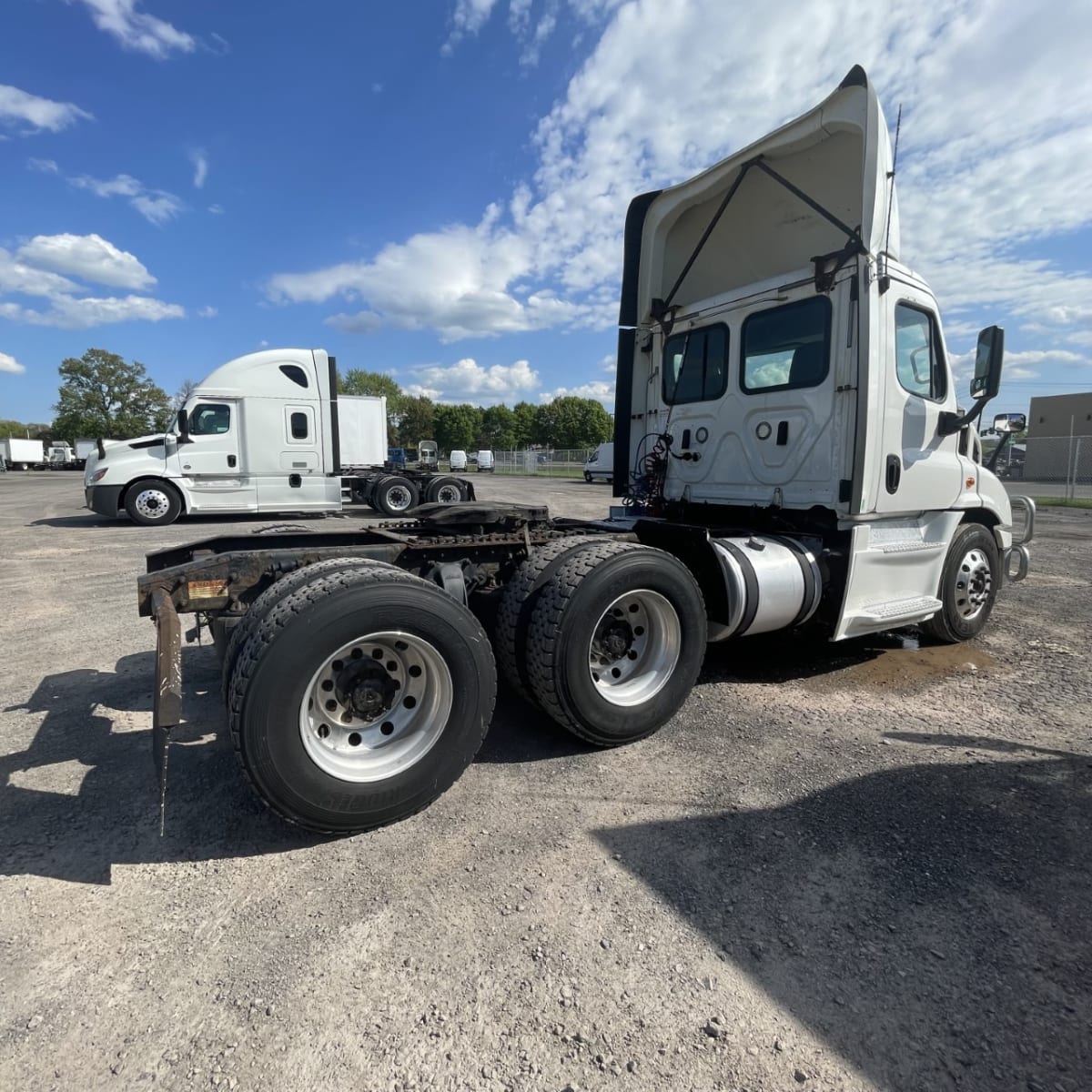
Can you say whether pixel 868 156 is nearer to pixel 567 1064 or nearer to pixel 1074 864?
pixel 1074 864

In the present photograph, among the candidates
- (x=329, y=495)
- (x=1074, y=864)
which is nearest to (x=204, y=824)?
(x=1074, y=864)

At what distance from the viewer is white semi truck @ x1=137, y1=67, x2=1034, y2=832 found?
9.14 feet

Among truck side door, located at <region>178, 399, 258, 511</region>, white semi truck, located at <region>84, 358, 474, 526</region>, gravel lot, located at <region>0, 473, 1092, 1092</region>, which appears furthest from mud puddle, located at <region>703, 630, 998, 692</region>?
truck side door, located at <region>178, 399, 258, 511</region>

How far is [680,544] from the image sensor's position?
4.59m

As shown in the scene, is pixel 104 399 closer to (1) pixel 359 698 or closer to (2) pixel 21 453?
(2) pixel 21 453

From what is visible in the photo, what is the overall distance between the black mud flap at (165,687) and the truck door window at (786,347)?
427 centimetres

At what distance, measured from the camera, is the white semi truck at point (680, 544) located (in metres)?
2.79

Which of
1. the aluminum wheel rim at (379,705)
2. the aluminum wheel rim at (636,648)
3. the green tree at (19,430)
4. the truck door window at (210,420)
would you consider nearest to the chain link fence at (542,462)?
the truck door window at (210,420)

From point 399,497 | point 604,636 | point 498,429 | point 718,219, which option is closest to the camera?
point 604,636

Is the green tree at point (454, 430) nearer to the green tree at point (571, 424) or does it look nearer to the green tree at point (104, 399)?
the green tree at point (571, 424)

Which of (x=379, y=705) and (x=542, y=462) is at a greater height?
(x=542, y=462)

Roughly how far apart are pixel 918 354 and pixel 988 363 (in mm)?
475

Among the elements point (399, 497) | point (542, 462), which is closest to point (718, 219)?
point (399, 497)

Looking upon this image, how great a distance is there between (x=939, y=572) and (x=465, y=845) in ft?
14.5
